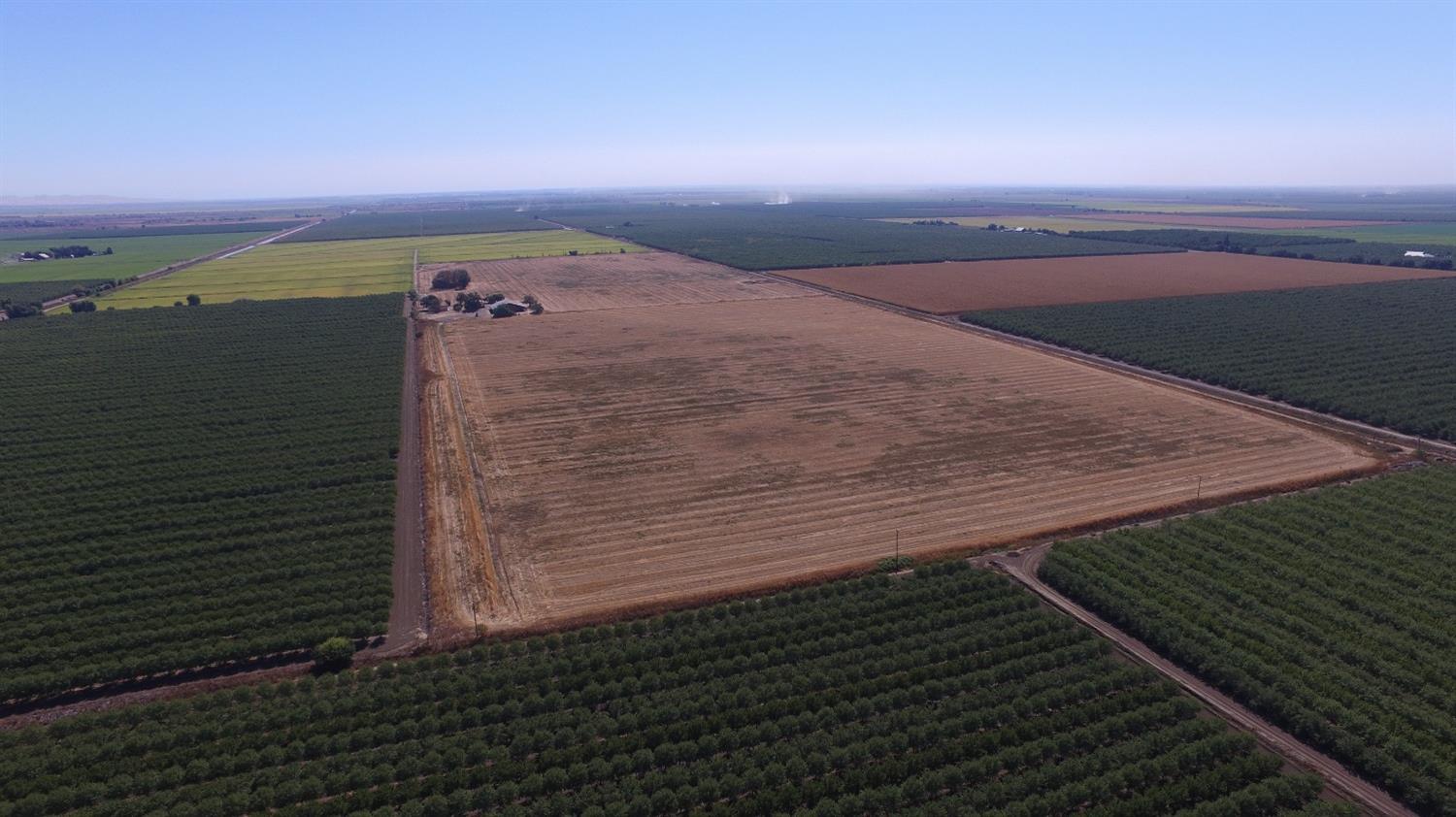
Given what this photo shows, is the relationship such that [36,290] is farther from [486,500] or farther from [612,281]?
[486,500]

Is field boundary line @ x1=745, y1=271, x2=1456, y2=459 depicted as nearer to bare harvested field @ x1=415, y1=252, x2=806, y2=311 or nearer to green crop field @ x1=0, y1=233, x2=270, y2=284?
bare harvested field @ x1=415, y1=252, x2=806, y2=311

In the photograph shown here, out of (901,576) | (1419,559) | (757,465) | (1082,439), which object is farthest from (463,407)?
(1419,559)

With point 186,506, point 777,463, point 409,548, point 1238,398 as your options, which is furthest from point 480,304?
point 1238,398

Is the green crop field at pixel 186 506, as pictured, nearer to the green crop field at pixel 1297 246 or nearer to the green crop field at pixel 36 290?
the green crop field at pixel 36 290

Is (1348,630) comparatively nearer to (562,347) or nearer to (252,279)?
(562,347)

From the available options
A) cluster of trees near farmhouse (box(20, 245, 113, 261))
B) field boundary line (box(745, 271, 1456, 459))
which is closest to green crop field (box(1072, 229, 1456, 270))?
field boundary line (box(745, 271, 1456, 459))

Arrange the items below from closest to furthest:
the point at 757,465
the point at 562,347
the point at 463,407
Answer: the point at 757,465 → the point at 463,407 → the point at 562,347
